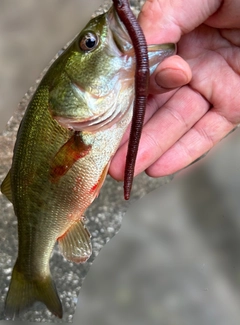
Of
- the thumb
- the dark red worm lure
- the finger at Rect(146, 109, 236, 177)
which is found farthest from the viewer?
the finger at Rect(146, 109, 236, 177)

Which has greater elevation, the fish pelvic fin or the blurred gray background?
the fish pelvic fin

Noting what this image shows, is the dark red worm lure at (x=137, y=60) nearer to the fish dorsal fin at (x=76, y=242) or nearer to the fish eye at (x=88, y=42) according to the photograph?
the fish eye at (x=88, y=42)

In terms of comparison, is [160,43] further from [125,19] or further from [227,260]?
[227,260]

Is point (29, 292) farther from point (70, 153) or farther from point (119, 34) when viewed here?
point (119, 34)

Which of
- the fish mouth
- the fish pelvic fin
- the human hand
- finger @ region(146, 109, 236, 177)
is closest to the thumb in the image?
the human hand

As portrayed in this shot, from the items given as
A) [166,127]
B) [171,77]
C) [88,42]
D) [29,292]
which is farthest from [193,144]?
[29,292]

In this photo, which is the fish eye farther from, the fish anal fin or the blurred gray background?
the blurred gray background

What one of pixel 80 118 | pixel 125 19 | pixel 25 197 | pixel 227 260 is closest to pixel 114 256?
pixel 227 260

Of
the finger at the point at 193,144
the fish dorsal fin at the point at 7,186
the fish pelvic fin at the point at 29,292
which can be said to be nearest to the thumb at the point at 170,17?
the finger at the point at 193,144
